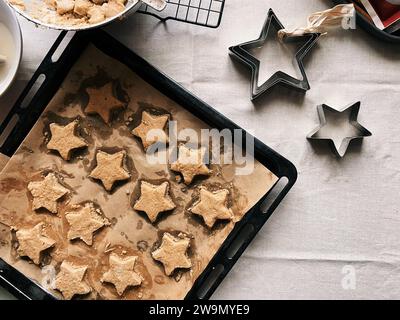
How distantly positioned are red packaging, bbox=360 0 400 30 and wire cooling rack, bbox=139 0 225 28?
372mm

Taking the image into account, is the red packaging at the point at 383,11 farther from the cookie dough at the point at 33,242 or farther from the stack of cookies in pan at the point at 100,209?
the cookie dough at the point at 33,242

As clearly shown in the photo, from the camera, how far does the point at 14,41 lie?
123 cm

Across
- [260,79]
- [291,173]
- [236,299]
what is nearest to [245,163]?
[291,173]

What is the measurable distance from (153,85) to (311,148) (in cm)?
43

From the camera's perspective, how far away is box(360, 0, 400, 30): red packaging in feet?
4.29

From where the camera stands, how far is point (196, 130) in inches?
50.2

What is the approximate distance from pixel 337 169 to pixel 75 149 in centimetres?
66

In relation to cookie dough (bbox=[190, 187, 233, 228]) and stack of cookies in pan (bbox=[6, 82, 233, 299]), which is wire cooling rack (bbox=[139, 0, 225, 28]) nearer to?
stack of cookies in pan (bbox=[6, 82, 233, 299])

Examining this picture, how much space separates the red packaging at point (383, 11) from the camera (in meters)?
1.31

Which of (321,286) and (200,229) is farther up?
(200,229)

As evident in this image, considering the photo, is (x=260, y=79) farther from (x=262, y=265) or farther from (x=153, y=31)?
(x=262, y=265)

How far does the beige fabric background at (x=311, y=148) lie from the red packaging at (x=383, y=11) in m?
0.05

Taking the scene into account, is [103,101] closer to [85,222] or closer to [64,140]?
[64,140]

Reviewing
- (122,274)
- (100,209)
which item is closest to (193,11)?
(100,209)
